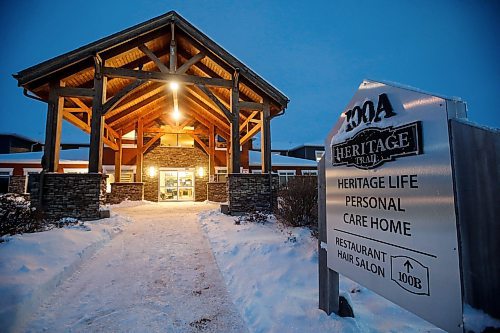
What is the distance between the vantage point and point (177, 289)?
3.33 meters

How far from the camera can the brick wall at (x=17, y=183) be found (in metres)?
17.2

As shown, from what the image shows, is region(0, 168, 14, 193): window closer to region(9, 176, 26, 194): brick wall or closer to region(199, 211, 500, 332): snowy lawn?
region(9, 176, 26, 194): brick wall

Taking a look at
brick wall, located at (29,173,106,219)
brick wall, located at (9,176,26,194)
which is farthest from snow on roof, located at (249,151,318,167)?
brick wall, located at (9,176,26,194)

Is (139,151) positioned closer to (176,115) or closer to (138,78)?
(176,115)

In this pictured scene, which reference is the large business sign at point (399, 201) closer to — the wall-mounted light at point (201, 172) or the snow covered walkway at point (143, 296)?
the snow covered walkway at point (143, 296)

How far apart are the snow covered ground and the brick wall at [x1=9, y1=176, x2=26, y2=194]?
17360 mm

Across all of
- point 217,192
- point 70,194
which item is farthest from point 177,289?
point 217,192

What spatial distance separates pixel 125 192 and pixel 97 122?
762 cm

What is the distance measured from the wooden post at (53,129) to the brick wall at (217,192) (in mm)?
9004

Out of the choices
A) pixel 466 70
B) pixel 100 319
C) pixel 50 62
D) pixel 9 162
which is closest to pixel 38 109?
pixel 9 162

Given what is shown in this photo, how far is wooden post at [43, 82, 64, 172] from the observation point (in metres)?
8.20

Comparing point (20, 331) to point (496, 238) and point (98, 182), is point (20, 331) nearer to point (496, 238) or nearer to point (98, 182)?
point (496, 238)

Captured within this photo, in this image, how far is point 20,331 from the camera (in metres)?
2.38

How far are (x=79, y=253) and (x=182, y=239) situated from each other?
2190 mm
